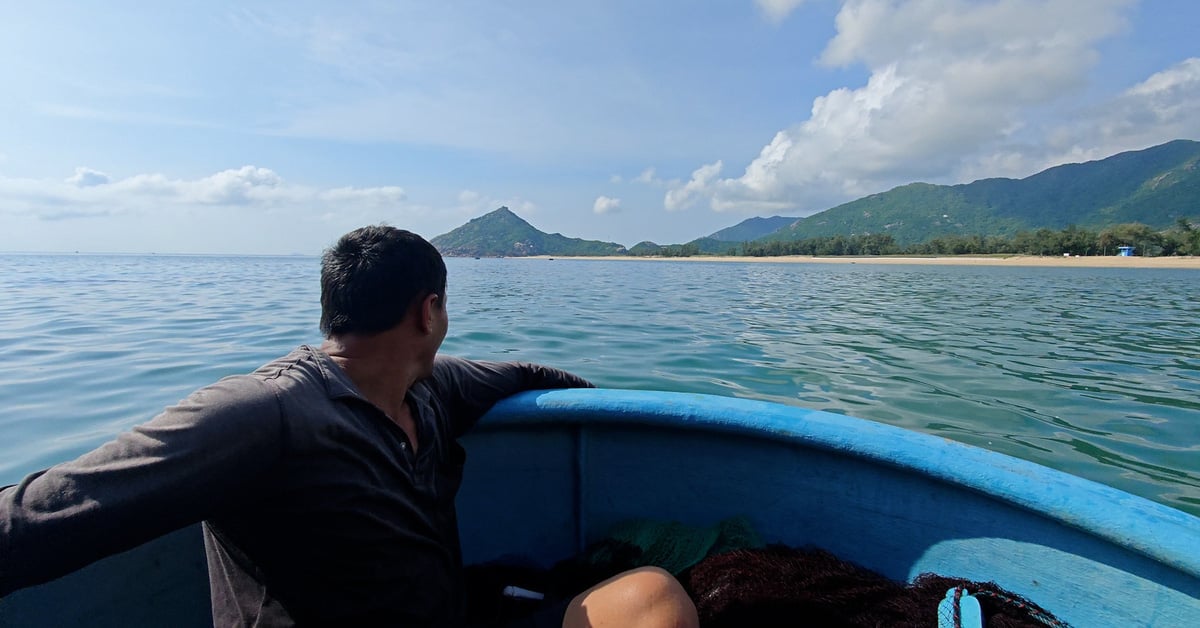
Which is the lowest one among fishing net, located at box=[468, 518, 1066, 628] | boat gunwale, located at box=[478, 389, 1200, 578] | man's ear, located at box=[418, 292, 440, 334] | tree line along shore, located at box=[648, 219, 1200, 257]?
fishing net, located at box=[468, 518, 1066, 628]

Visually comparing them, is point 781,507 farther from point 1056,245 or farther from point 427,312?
point 1056,245

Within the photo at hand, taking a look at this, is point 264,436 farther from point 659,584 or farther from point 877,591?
point 877,591

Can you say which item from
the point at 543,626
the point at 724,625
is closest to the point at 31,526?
the point at 543,626

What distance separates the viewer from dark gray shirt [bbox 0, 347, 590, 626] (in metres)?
0.96

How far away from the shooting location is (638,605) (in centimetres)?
145

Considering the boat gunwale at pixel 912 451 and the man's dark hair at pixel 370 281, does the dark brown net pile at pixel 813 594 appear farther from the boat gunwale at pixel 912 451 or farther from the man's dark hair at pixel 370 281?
the man's dark hair at pixel 370 281

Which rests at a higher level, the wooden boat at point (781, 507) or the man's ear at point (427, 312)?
the man's ear at point (427, 312)

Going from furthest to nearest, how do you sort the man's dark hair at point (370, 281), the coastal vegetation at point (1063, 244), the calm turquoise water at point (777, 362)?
the coastal vegetation at point (1063, 244)
the calm turquoise water at point (777, 362)
the man's dark hair at point (370, 281)

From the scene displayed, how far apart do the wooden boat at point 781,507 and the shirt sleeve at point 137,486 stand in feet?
2.70

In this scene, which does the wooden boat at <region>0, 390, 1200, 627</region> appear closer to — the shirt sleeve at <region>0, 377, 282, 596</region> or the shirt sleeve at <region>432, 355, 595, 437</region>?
the shirt sleeve at <region>432, 355, 595, 437</region>

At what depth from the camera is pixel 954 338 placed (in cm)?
1010

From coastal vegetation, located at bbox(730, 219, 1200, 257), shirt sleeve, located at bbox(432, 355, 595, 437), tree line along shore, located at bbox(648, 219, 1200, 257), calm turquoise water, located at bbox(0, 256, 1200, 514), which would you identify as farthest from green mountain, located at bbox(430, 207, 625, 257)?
shirt sleeve, located at bbox(432, 355, 595, 437)

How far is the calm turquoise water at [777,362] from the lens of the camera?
4797 millimetres

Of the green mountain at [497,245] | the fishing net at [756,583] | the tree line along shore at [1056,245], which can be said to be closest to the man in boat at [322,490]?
the fishing net at [756,583]
